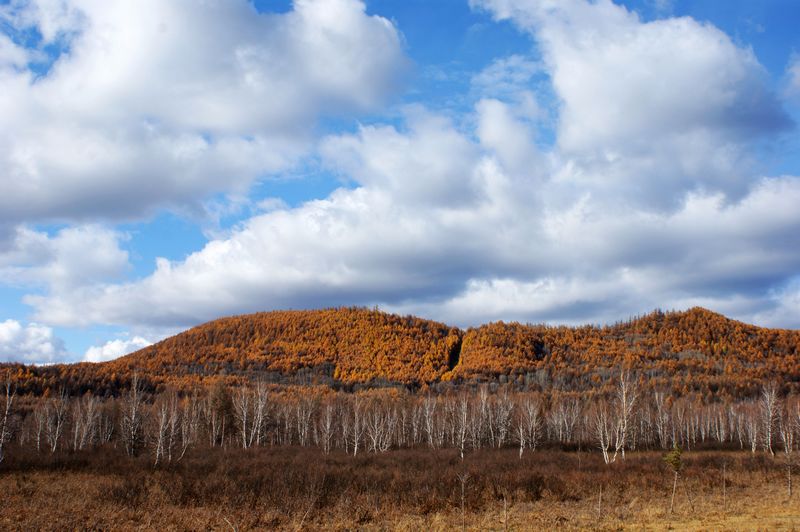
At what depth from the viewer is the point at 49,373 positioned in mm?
146500

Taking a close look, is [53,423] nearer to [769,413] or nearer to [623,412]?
[623,412]

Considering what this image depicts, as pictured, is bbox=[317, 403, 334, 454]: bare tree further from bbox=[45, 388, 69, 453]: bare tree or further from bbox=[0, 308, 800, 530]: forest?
bbox=[45, 388, 69, 453]: bare tree

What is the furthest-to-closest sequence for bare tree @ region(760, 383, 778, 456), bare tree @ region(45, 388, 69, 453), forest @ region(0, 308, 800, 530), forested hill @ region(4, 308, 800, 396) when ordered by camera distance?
forested hill @ region(4, 308, 800, 396), bare tree @ region(45, 388, 69, 453), bare tree @ region(760, 383, 778, 456), forest @ region(0, 308, 800, 530)

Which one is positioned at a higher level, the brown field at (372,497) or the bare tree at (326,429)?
the brown field at (372,497)

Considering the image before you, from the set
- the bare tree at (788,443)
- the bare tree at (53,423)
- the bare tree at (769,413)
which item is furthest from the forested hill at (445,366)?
the bare tree at (53,423)

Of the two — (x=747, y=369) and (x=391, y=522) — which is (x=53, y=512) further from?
(x=747, y=369)

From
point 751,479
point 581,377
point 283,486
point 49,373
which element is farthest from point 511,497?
point 49,373

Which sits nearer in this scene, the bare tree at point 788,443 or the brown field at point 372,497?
the brown field at point 372,497

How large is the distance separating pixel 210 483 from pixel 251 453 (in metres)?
28.4

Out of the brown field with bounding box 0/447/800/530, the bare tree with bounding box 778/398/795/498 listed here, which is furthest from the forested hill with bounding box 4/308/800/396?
the brown field with bounding box 0/447/800/530

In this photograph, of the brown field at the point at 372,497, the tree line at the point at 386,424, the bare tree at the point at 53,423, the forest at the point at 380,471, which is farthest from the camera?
the tree line at the point at 386,424

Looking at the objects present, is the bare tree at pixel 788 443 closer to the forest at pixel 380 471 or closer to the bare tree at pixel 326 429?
the forest at pixel 380 471

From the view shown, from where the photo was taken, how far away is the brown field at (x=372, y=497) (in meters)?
23.8

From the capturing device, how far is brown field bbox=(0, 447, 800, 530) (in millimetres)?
23828
